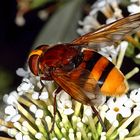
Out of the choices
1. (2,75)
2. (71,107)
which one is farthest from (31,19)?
(71,107)

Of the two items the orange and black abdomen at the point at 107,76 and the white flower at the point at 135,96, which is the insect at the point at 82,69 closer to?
the orange and black abdomen at the point at 107,76

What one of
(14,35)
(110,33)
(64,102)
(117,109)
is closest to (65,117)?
(64,102)

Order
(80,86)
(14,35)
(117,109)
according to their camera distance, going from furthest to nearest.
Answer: (14,35) → (117,109) → (80,86)

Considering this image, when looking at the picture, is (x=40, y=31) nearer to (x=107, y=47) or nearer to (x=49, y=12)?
(x=49, y=12)

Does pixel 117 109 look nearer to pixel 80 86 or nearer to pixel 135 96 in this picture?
pixel 135 96

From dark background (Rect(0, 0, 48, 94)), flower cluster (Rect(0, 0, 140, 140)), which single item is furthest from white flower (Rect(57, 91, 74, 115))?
dark background (Rect(0, 0, 48, 94))

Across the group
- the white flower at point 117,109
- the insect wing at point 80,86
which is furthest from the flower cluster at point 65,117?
the insect wing at point 80,86
